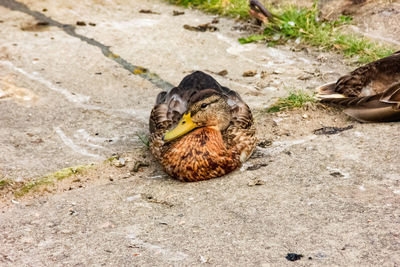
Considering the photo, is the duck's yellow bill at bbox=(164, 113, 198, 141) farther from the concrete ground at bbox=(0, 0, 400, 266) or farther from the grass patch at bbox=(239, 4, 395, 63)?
the grass patch at bbox=(239, 4, 395, 63)

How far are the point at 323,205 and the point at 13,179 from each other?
2.65m

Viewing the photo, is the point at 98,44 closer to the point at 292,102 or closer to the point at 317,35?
the point at 317,35

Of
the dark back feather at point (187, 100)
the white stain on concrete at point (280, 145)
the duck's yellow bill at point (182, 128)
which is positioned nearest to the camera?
the duck's yellow bill at point (182, 128)

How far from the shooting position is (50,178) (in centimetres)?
457

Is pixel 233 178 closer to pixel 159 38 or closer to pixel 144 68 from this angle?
pixel 144 68

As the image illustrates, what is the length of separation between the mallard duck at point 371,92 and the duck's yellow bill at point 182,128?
1684 millimetres

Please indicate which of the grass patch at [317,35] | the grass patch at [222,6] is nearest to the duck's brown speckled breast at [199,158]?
the grass patch at [317,35]

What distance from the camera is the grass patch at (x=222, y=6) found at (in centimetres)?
930

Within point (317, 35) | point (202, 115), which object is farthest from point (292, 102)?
point (317, 35)

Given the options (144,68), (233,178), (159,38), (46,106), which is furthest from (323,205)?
(159,38)

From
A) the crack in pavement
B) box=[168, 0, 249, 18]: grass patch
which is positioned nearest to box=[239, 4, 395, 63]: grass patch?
box=[168, 0, 249, 18]: grass patch

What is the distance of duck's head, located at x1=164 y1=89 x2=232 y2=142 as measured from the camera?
462 centimetres

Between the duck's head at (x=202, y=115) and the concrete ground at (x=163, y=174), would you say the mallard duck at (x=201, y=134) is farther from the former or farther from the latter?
the concrete ground at (x=163, y=174)

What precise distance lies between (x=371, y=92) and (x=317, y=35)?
256 centimetres
